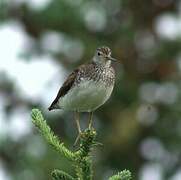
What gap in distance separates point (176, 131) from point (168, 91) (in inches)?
30.7

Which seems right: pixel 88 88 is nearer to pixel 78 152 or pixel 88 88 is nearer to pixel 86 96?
pixel 86 96

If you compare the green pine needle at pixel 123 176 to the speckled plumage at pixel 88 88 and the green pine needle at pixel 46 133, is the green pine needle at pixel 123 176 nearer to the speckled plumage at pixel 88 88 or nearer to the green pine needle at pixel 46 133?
the green pine needle at pixel 46 133

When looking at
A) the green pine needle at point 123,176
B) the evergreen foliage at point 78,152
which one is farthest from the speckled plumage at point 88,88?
the green pine needle at point 123,176

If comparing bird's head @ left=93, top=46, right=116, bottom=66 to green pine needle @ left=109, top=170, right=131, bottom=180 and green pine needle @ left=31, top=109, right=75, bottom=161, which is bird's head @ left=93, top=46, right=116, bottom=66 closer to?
green pine needle @ left=31, top=109, right=75, bottom=161

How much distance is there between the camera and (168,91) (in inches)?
566

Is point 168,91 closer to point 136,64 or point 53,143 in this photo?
point 136,64

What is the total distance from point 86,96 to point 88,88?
0.55 feet

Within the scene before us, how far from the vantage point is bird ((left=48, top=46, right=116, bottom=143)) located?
7.72m

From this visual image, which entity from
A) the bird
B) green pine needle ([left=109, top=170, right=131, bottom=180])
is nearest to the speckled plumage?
the bird

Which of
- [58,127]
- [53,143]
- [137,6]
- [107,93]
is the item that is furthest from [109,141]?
[53,143]

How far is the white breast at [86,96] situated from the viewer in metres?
7.66

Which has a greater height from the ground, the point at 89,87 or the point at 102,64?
the point at 102,64

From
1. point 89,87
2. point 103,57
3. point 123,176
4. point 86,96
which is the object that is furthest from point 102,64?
point 123,176

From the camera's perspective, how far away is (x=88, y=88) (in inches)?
312
